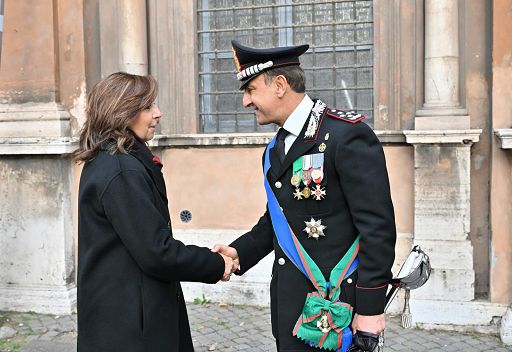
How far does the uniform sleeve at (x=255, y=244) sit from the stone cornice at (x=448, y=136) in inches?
104

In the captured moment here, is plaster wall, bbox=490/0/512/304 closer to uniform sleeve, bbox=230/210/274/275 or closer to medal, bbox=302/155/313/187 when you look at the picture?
uniform sleeve, bbox=230/210/274/275

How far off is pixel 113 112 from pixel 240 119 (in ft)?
12.7

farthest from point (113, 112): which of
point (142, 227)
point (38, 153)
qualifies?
point (38, 153)

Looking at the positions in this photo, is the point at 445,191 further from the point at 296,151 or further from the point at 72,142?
the point at 72,142

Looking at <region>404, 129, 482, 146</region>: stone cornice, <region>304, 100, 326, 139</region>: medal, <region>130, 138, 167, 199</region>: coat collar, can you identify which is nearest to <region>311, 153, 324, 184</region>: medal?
<region>304, 100, 326, 139</region>: medal

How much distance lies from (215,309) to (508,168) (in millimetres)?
2938

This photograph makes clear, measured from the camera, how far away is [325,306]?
266 centimetres

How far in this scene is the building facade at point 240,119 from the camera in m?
5.47

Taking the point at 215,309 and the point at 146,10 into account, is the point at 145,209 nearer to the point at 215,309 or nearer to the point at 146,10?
the point at 215,309

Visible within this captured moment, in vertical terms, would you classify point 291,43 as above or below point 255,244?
above

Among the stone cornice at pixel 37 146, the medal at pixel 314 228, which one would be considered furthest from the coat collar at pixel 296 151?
the stone cornice at pixel 37 146

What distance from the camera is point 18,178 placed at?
20.6 feet

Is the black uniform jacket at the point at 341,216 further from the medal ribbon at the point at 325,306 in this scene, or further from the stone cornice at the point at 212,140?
the stone cornice at the point at 212,140

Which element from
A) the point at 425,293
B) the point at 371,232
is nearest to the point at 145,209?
the point at 371,232
